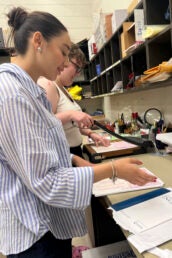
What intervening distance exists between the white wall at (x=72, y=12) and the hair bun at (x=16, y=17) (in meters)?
3.30

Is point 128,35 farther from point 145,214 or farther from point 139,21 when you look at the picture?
point 145,214

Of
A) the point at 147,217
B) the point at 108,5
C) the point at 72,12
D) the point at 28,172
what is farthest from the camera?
the point at 72,12

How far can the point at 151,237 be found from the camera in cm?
61

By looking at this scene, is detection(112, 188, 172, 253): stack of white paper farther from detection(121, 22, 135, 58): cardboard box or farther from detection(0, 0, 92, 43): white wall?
detection(0, 0, 92, 43): white wall

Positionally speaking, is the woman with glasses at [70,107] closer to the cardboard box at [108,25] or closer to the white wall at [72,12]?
the cardboard box at [108,25]

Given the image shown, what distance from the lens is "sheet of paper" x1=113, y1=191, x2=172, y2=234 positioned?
67cm

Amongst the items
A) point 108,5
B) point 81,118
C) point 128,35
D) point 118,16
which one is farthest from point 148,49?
point 108,5

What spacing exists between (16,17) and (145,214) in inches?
31.5

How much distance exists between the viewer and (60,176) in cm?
61

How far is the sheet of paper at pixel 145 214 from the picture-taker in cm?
67

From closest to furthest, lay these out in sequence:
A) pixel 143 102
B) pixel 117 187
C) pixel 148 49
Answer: pixel 117 187
pixel 148 49
pixel 143 102

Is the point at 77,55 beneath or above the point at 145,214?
above

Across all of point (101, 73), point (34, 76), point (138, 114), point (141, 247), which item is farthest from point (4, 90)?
point (101, 73)

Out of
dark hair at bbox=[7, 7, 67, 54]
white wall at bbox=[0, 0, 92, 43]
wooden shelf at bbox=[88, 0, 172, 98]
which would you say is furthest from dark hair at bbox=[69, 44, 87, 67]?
white wall at bbox=[0, 0, 92, 43]
